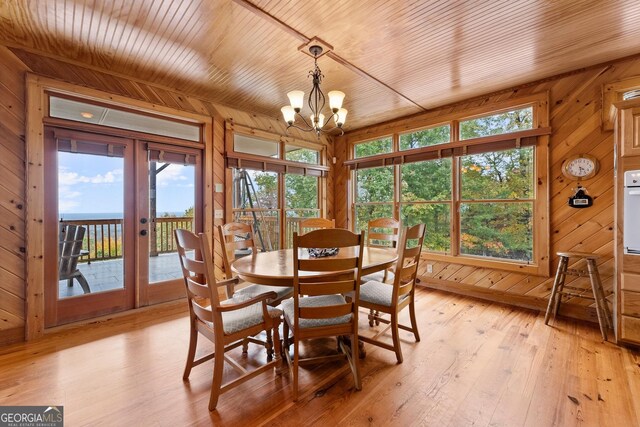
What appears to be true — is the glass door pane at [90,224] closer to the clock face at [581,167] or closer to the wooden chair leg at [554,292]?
the wooden chair leg at [554,292]

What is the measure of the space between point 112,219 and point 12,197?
807mm

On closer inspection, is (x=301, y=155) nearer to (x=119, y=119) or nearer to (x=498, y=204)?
(x=119, y=119)

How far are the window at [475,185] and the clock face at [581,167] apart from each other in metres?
0.25

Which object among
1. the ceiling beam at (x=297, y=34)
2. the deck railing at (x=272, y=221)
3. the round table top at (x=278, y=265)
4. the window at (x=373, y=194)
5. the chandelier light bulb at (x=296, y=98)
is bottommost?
the round table top at (x=278, y=265)

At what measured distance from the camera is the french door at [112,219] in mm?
2840

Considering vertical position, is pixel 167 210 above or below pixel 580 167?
below

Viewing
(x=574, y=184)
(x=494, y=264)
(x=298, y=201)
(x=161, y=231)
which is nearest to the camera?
(x=574, y=184)

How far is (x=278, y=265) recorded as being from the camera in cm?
221

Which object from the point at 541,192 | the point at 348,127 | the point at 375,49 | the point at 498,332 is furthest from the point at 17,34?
the point at 541,192

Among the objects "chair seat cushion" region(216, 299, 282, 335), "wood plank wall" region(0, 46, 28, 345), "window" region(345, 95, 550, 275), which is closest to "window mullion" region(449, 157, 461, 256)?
"window" region(345, 95, 550, 275)

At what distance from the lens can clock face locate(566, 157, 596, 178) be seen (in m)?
3.01

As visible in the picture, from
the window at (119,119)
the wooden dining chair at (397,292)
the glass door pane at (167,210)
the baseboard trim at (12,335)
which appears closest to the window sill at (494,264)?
the wooden dining chair at (397,292)

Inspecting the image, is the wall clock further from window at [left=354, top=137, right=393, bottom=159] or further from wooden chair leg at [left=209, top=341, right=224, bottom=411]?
wooden chair leg at [left=209, top=341, right=224, bottom=411]

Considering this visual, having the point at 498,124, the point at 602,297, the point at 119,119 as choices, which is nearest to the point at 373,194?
the point at 498,124
